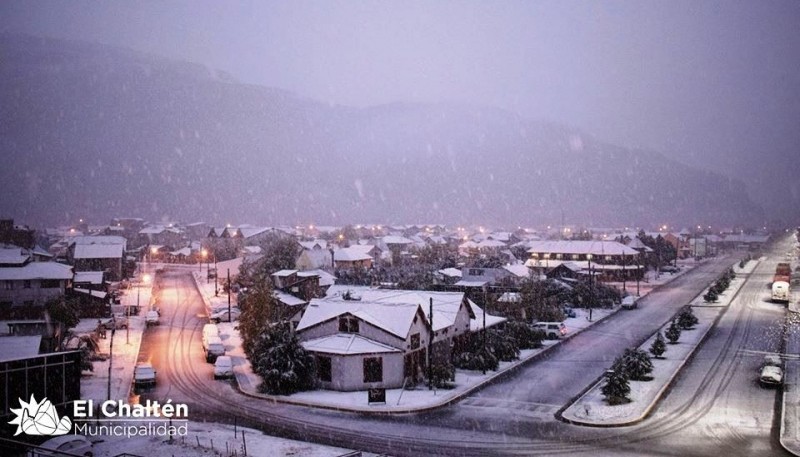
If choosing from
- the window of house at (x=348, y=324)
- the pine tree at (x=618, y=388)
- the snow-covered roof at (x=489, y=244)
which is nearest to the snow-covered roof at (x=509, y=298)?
the window of house at (x=348, y=324)

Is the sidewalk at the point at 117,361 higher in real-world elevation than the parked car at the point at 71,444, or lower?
lower

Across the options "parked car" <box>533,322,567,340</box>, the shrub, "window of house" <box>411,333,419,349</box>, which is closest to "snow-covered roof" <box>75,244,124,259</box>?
"parked car" <box>533,322,567,340</box>

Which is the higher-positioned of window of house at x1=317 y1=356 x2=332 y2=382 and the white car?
window of house at x1=317 y1=356 x2=332 y2=382

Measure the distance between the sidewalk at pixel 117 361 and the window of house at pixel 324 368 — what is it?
9928 millimetres

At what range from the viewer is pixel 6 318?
48781mm

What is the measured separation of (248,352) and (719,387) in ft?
96.3

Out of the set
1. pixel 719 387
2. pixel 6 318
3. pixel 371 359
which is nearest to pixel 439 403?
pixel 371 359

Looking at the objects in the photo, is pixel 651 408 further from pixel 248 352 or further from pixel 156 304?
pixel 156 304

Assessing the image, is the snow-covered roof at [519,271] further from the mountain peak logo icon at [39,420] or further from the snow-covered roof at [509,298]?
the mountain peak logo icon at [39,420]

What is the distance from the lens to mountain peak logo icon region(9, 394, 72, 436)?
21.8 meters

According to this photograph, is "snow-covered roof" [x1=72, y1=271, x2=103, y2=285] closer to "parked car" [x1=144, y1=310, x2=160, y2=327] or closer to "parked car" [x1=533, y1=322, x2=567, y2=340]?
"parked car" [x1=144, y1=310, x2=160, y2=327]

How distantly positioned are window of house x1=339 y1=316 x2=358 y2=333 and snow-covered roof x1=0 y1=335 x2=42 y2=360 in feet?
49.7

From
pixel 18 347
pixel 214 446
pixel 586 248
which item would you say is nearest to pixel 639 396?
pixel 214 446

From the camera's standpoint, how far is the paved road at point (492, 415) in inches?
905
